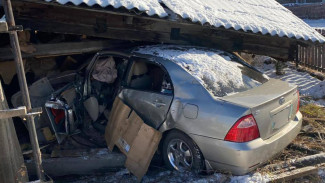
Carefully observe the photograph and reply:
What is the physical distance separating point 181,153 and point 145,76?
1.27 meters

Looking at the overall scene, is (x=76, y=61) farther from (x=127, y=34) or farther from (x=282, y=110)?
(x=282, y=110)

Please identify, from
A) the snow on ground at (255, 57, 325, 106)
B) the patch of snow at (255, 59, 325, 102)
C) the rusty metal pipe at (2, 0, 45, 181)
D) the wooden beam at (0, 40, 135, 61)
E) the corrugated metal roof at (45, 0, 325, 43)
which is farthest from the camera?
the patch of snow at (255, 59, 325, 102)

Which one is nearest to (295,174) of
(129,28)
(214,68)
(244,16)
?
(214,68)

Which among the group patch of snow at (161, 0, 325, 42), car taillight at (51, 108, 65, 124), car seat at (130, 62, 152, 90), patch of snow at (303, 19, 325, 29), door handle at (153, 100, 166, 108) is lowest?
patch of snow at (303, 19, 325, 29)

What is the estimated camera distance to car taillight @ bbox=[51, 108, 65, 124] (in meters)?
4.85

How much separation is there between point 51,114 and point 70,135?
1.33 feet

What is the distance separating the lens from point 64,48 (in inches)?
217

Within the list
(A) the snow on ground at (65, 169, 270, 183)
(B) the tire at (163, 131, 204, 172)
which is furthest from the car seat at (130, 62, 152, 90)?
(A) the snow on ground at (65, 169, 270, 183)

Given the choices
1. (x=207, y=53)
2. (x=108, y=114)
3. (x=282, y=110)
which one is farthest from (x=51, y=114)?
(x=282, y=110)

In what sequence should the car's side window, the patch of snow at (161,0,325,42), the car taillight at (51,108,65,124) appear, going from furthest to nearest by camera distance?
the patch of snow at (161,0,325,42) → the car taillight at (51,108,65,124) → the car's side window

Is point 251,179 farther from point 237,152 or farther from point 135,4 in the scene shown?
point 135,4

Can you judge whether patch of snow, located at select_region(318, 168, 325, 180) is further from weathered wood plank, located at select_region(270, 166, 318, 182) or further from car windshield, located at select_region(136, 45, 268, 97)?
car windshield, located at select_region(136, 45, 268, 97)

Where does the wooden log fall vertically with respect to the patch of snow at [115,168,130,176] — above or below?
above

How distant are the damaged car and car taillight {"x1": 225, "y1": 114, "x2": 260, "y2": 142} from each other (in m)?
0.01
